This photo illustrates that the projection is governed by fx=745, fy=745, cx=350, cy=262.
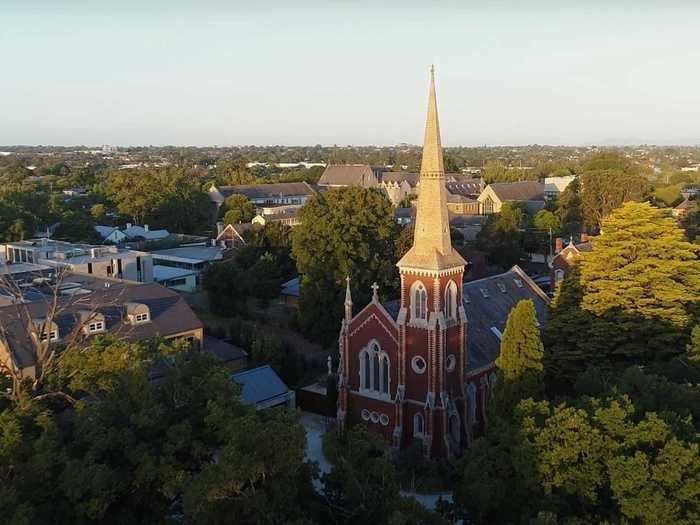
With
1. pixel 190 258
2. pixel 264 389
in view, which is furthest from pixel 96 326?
pixel 190 258

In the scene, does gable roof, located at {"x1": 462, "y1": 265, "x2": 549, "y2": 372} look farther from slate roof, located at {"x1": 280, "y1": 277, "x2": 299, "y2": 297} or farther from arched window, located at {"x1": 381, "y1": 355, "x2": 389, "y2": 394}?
slate roof, located at {"x1": 280, "y1": 277, "x2": 299, "y2": 297}

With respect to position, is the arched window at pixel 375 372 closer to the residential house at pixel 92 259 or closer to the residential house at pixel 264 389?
the residential house at pixel 264 389

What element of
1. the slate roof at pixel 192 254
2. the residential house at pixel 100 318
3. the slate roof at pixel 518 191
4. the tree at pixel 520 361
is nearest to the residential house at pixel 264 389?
the residential house at pixel 100 318

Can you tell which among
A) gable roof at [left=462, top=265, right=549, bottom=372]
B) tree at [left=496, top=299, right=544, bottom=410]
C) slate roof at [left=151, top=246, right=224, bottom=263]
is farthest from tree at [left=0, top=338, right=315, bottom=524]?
slate roof at [left=151, top=246, right=224, bottom=263]

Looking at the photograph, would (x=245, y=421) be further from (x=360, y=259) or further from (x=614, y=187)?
(x=614, y=187)

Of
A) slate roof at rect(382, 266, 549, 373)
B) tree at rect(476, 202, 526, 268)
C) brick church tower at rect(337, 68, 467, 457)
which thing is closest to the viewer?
brick church tower at rect(337, 68, 467, 457)

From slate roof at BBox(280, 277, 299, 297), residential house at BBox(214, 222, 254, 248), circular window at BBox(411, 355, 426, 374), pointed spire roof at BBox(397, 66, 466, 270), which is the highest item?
pointed spire roof at BBox(397, 66, 466, 270)

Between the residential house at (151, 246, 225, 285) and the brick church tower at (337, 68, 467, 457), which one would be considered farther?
the residential house at (151, 246, 225, 285)

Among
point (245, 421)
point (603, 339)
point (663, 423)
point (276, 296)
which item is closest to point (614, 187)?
point (276, 296)
